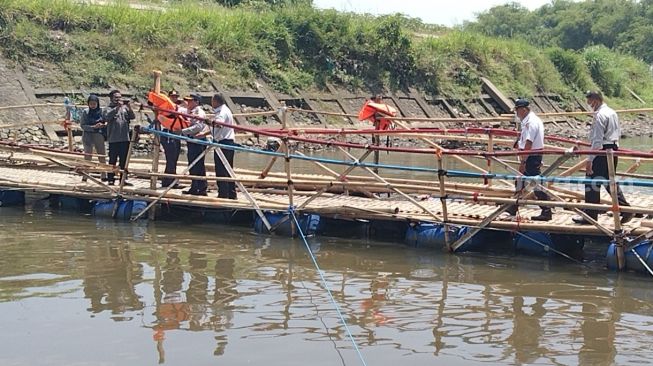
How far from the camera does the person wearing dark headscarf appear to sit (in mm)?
13320

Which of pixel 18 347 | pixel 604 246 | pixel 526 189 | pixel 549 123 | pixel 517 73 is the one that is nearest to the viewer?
pixel 18 347

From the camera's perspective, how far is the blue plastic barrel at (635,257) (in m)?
8.59

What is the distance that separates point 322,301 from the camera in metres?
7.85

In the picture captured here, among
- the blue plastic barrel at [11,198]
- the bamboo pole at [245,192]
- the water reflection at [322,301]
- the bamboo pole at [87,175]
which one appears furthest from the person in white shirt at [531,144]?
the blue plastic barrel at [11,198]

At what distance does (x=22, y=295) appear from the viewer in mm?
7852

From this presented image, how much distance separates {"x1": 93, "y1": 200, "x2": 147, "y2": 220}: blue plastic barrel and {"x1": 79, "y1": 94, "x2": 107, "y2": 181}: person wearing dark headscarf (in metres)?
1.36

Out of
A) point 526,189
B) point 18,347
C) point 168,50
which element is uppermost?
point 168,50

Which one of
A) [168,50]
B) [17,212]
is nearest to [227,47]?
[168,50]

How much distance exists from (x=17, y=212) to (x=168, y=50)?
14557 mm

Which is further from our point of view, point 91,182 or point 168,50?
point 168,50

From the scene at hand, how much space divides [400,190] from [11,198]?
6.73m

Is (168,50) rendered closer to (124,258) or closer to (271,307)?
(124,258)

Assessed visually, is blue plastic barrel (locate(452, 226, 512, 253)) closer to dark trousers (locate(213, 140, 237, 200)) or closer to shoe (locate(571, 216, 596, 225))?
shoe (locate(571, 216, 596, 225))

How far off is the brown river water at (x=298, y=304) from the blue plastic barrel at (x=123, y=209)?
1083mm
